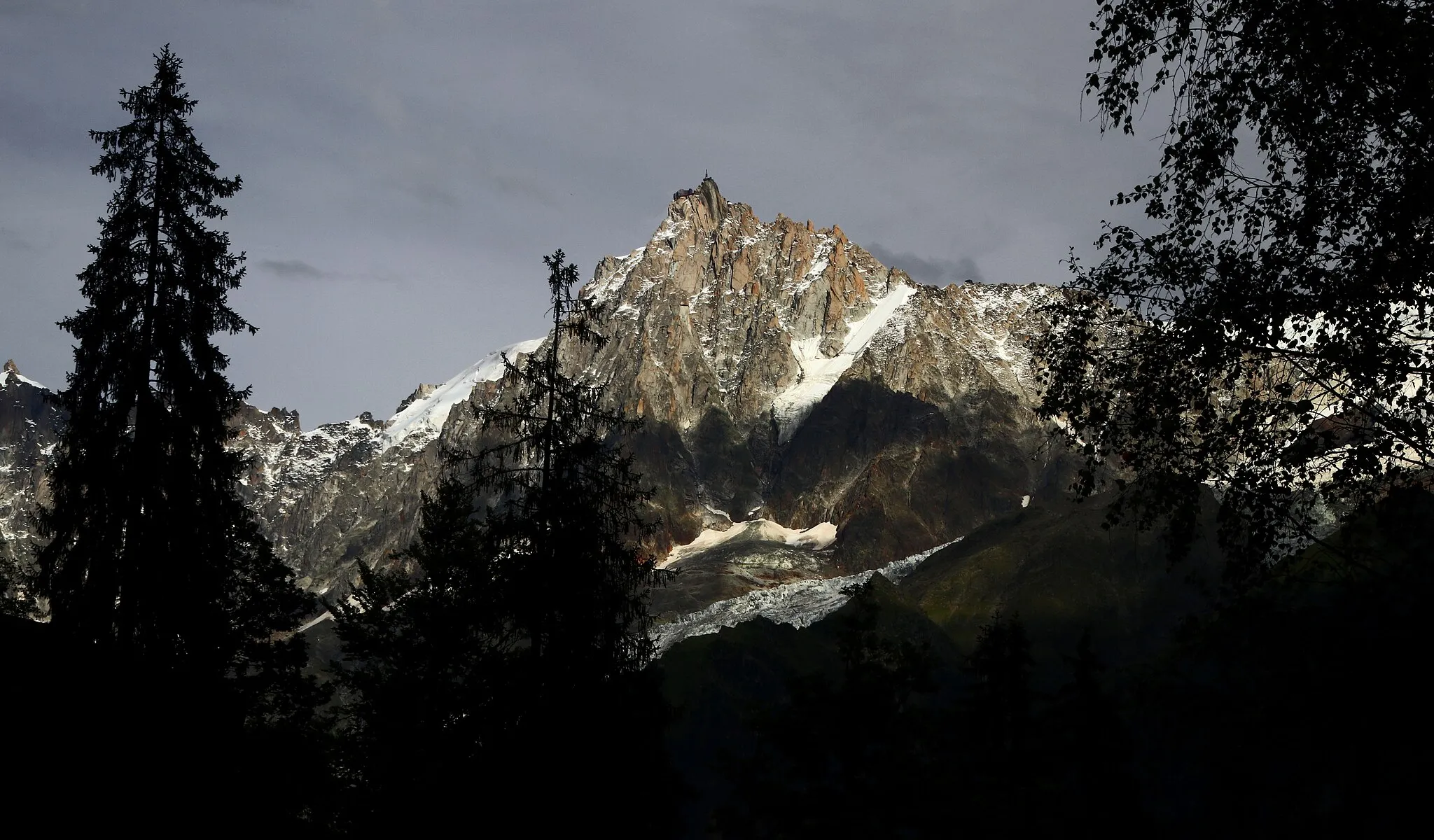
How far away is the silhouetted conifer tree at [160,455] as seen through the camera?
22.9m

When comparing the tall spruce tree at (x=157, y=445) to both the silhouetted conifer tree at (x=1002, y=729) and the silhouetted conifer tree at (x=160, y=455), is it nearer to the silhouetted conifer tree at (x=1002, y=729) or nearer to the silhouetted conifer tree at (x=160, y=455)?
the silhouetted conifer tree at (x=160, y=455)

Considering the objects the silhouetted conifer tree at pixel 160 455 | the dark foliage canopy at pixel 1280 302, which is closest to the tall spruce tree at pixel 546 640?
the silhouetted conifer tree at pixel 160 455

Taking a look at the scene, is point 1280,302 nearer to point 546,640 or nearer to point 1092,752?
point 546,640

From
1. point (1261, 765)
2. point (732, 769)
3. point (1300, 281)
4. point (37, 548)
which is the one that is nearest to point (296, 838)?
point (37, 548)

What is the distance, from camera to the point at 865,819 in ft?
106

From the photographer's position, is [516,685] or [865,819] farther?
[865,819]

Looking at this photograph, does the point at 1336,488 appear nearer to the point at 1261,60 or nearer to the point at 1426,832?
the point at 1426,832

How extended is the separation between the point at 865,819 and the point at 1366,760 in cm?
2268

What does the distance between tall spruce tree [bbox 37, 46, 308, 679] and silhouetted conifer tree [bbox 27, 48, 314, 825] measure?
0.10 ft

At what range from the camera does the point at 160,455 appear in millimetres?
23516

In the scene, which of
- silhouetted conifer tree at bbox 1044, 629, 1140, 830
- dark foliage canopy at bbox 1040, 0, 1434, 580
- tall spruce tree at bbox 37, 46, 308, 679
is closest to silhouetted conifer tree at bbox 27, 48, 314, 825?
tall spruce tree at bbox 37, 46, 308, 679

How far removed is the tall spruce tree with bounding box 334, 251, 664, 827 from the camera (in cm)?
2211

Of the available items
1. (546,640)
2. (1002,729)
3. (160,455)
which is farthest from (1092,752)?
(160,455)

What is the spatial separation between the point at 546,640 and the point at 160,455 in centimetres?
864
